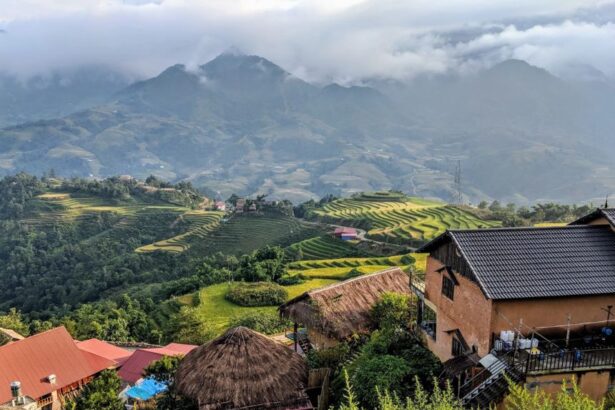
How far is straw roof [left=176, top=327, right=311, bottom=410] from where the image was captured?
16.8m

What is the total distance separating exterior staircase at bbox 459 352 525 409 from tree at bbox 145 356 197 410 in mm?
9030

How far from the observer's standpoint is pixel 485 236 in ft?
51.5

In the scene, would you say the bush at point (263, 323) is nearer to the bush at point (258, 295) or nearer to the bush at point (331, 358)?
the bush at point (258, 295)

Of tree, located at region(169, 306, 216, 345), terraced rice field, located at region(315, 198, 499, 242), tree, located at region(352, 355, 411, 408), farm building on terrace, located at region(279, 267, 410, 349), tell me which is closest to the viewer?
tree, located at region(352, 355, 411, 408)

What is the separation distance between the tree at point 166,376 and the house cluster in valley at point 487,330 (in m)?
0.44

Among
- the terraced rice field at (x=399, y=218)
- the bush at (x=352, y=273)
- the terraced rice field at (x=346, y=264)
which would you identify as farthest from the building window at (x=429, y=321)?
the terraced rice field at (x=399, y=218)

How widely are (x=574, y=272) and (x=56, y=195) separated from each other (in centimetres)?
11040

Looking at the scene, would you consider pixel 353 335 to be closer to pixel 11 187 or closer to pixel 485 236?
pixel 485 236

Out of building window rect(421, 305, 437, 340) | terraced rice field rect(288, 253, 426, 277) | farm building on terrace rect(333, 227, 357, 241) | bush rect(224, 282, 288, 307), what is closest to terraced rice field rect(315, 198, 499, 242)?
farm building on terrace rect(333, 227, 357, 241)

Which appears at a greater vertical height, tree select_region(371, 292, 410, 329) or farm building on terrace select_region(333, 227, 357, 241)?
tree select_region(371, 292, 410, 329)

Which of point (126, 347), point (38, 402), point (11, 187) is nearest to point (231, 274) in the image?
point (126, 347)

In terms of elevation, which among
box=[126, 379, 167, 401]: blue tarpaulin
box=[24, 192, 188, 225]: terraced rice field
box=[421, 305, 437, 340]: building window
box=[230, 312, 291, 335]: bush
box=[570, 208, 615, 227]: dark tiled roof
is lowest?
box=[24, 192, 188, 225]: terraced rice field

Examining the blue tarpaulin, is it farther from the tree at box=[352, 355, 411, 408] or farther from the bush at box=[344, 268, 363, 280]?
the bush at box=[344, 268, 363, 280]

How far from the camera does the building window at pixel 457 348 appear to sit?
15648 mm
